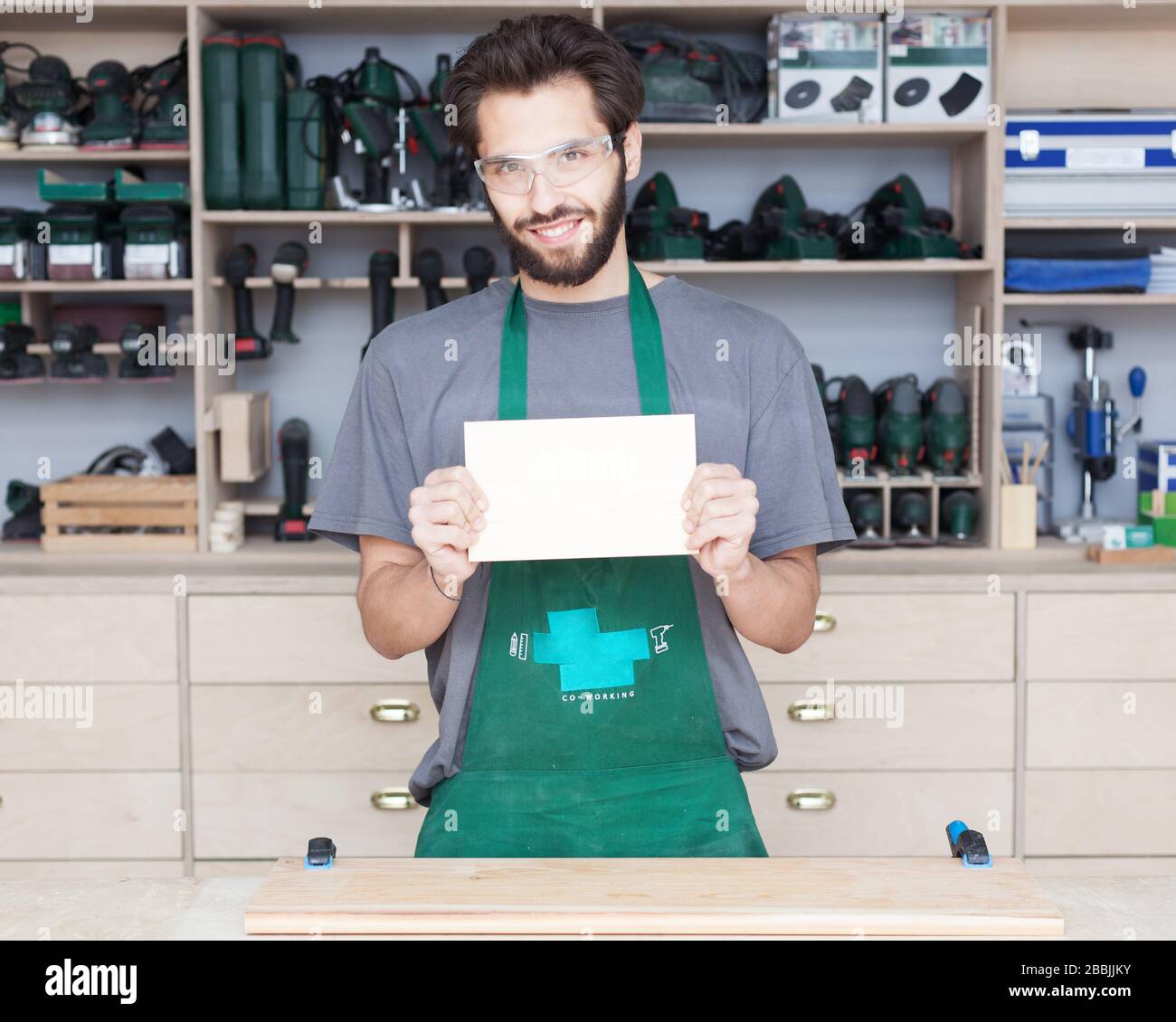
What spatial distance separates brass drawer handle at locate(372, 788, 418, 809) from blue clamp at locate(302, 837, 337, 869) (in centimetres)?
155

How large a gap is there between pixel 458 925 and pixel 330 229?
2488 mm

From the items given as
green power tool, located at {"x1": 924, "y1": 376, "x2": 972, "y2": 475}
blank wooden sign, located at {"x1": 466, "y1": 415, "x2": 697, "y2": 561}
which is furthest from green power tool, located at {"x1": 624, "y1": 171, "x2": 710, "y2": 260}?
blank wooden sign, located at {"x1": 466, "y1": 415, "x2": 697, "y2": 561}

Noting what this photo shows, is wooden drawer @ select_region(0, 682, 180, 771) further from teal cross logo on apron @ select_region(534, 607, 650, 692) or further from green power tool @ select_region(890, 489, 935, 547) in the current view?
green power tool @ select_region(890, 489, 935, 547)

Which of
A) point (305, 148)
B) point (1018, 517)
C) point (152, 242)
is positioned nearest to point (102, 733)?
point (152, 242)

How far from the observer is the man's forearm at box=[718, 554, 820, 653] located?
147 cm

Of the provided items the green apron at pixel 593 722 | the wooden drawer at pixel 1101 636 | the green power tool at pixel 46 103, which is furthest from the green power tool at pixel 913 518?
the green power tool at pixel 46 103

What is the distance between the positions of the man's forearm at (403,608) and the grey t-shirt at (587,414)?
55 mm

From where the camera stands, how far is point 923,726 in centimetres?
278

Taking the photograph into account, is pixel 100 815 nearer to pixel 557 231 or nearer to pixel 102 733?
Answer: pixel 102 733

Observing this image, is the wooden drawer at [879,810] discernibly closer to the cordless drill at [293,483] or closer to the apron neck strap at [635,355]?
the cordless drill at [293,483]

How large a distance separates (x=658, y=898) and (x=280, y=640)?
1.80 metres

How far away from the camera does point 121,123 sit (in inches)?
116
